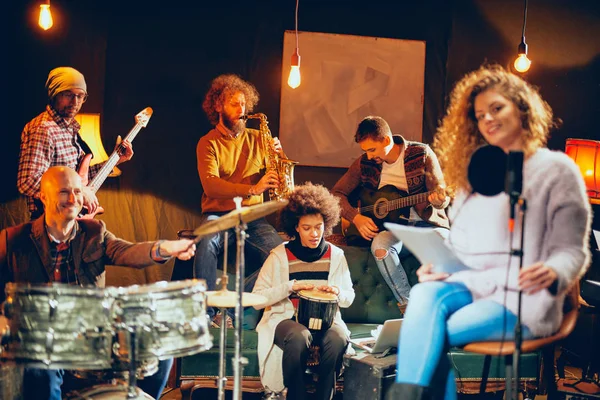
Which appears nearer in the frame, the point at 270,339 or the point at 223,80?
the point at 270,339

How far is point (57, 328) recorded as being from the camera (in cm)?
357

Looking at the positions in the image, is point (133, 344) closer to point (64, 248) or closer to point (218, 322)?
point (64, 248)

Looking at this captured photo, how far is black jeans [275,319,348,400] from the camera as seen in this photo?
15.0 ft

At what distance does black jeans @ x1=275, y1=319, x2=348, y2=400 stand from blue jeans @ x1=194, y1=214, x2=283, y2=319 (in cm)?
98

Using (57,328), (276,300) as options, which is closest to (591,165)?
(276,300)

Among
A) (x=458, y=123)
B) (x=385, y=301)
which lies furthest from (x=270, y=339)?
(x=458, y=123)

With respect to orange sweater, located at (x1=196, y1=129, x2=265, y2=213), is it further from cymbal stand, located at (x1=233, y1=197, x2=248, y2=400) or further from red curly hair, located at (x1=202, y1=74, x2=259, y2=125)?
cymbal stand, located at (x1=233, y1=197, x2=248, y2=400)

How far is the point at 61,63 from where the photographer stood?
669 cm

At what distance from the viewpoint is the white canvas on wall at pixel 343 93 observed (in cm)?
716

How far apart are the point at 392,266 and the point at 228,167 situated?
60.2 inches

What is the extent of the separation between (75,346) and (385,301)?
2710 mm

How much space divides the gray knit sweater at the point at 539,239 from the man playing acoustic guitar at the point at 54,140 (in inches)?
121

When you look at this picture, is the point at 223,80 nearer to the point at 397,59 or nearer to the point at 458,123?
the point at 397,59

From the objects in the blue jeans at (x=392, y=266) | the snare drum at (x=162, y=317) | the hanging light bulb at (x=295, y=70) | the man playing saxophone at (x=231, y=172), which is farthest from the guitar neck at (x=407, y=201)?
the snare drum at (x=162, y=317)
